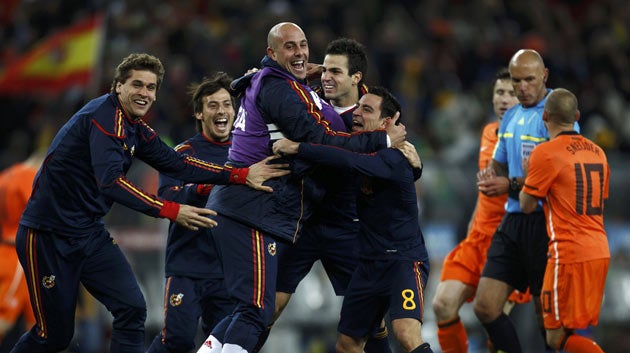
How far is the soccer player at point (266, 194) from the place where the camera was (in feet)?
23.0

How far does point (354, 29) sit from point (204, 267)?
817 centimetres

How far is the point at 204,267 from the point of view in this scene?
819cm

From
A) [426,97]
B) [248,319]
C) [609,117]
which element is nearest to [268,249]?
[248,319]

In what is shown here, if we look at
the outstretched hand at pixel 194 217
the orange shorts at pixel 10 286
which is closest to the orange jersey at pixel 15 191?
the orange shorts at pixel 10 286

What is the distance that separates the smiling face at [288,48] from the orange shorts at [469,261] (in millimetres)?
2577

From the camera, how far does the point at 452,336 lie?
8.88 m

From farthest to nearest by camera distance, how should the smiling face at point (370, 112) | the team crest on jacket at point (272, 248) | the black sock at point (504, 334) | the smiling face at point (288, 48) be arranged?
the black sock at point (504, 334) → the smiling face at point (370, 112) → the smiling face at point (288, 48) → the team crest on jacket at point (272, 248)

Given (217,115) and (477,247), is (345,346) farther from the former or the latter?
(217,115)

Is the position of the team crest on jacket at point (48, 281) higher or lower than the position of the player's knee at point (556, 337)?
higher

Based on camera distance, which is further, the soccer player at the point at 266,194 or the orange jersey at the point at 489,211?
the orange jersey at the point at 489,211

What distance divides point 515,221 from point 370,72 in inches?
267

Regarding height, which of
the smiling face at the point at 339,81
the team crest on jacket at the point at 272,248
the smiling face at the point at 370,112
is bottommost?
the team crest on jacket at the point at 272,248

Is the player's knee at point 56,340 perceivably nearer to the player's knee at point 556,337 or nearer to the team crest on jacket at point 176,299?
the team crest on jacket at point 176,299

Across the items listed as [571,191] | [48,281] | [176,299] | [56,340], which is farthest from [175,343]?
[571,191]
